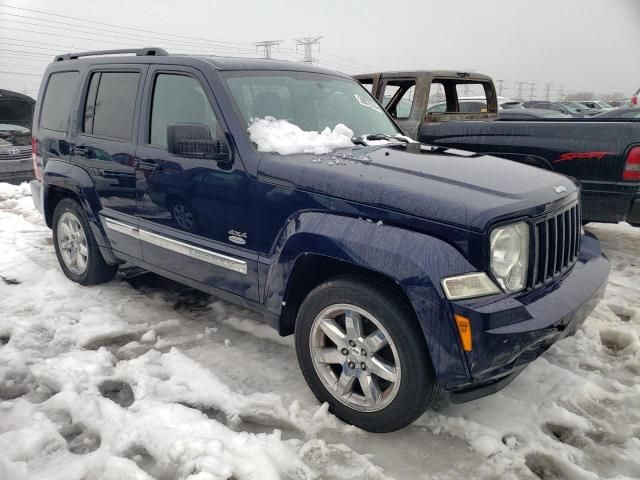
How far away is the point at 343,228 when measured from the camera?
8.25ft

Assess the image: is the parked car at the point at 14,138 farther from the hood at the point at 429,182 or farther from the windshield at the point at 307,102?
the hood at the point at 429,182

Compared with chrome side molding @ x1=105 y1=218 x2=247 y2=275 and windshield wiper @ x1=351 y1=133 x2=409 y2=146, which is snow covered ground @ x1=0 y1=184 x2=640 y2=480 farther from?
windshield wiper @ x1=351 y1=133 x2=409 y2=146

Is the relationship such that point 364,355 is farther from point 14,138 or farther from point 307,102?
point 14,138

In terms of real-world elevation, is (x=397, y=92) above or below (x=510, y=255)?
above

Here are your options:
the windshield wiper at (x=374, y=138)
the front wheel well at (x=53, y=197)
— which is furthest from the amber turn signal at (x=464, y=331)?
the front wheel well at (x=53, y=197)

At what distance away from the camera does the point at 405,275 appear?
89.3 inches

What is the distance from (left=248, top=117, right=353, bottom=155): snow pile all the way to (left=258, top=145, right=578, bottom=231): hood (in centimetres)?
9

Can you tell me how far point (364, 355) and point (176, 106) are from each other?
2122 mm

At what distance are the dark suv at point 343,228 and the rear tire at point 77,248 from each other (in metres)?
0.37

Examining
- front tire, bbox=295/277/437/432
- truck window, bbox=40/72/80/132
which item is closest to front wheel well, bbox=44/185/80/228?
truck window, bbox=40/72/80/132

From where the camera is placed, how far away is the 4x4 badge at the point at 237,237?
3.02 meters

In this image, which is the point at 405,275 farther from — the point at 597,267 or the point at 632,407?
the point at 632,407

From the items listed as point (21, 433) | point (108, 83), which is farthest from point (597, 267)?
point (108, 83)

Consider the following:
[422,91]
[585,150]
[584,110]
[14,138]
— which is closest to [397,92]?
[422,91]
